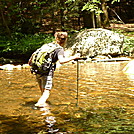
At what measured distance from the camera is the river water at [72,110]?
12.5 ft

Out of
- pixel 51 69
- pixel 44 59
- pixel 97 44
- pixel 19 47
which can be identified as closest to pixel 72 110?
pixel 51 69

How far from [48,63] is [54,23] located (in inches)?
756

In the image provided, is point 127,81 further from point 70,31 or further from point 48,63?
point 70,31

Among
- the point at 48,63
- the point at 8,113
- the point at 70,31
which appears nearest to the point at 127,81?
the point at 48,63

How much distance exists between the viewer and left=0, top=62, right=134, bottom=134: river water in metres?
3.82

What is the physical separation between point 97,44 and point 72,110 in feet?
37.9

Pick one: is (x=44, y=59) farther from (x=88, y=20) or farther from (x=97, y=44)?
(x=88, y=20)

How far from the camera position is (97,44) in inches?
634

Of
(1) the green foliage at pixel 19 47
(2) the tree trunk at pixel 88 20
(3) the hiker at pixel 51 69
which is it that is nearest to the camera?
(3) the hiker at pixel 51 69

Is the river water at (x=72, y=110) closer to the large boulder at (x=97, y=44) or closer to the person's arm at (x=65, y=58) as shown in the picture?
the person's arm at (x=65, y=58)

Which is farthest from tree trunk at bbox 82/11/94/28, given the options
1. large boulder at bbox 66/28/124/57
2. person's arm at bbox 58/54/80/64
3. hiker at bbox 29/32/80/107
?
person's arm at bbox 58/54/80/64

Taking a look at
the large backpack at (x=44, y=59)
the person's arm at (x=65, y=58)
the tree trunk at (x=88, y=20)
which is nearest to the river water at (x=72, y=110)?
the large backpack at (x=44, y=59)

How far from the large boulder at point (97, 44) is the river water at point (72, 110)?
27.6 feet

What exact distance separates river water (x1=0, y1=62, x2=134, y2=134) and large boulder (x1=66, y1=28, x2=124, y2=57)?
27.6 feet
